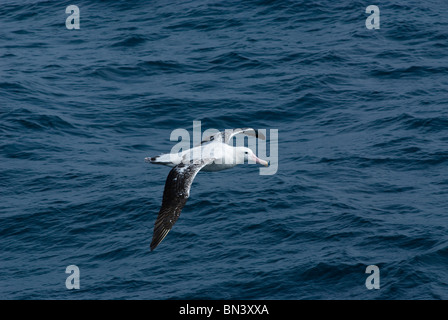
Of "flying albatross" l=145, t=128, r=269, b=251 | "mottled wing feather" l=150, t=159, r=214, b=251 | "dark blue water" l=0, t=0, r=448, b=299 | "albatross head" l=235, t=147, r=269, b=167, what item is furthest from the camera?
"dark blue water" l=0, t=0, r=448, b=299

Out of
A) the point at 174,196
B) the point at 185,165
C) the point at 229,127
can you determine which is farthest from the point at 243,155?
the point at 229,127

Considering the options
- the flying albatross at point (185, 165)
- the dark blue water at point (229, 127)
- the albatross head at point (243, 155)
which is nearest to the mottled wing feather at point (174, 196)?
the flying albatross at point (185, 165)

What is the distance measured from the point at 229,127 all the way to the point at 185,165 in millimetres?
10474

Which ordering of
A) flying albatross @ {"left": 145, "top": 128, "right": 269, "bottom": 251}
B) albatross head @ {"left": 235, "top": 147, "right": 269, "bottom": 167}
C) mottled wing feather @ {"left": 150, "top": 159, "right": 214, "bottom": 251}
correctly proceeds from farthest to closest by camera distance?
albatross head @ {"left": 235, "top": 147, "right": 269, "bottom": 167}
flying albatross @ {"left": 145, "top": 128, "right": 269, "bottom": 251}
mottled wing feather @ {"left": 150, "top": 159, "right": 214, "bottom": 251}

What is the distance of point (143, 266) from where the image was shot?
25.8 metres

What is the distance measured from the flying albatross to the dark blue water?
4185 millimetres

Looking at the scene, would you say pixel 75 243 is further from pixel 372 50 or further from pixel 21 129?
pixel 372 50

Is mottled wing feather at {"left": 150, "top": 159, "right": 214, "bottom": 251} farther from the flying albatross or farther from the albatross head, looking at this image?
the albatross head

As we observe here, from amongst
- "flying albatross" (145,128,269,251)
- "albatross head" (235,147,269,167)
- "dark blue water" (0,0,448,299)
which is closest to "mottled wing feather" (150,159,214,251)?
"flying albatross" (145,128,269,251)

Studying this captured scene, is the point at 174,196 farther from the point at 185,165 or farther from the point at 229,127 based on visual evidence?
the point at 229,127

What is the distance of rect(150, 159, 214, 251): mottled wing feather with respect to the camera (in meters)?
19.2

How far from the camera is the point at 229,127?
103ft

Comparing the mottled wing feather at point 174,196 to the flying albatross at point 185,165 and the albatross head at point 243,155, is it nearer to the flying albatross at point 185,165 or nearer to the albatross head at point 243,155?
the flying albatross at point 185,165
